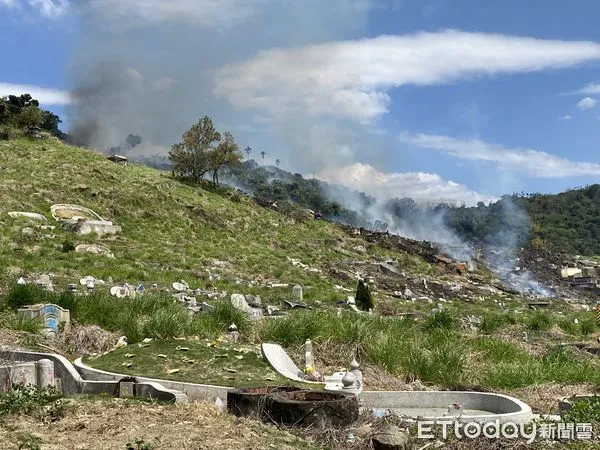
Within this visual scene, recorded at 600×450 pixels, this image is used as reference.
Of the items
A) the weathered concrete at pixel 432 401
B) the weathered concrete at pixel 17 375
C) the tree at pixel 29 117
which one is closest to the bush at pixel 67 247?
the weathered concrete at pixel 17 375

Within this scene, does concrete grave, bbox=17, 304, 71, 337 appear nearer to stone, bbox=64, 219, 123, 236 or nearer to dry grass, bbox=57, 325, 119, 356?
dry grass, bbox=57, 325, 119, 356

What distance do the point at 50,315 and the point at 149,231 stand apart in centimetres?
2447

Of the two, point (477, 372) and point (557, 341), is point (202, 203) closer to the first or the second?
point (557, 341)

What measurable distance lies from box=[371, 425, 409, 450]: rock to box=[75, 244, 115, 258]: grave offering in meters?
22.9

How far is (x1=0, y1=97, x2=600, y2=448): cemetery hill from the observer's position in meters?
10.7

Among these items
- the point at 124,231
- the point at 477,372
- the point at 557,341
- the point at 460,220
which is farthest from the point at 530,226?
the point at 477,372

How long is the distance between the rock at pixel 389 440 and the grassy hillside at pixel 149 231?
15.5 metres

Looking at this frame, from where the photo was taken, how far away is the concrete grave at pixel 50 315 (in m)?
13.0

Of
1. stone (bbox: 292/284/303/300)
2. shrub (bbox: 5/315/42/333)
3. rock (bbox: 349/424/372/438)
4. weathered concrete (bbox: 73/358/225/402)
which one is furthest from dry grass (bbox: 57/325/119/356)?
stone (bbox: 292/284/303/300)

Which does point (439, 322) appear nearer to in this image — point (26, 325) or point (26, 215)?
point (26, 325)

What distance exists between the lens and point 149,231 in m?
37.4

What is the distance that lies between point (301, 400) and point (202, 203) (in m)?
39.3

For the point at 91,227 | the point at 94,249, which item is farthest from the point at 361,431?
the point at 91,227

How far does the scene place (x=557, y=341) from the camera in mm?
18625
